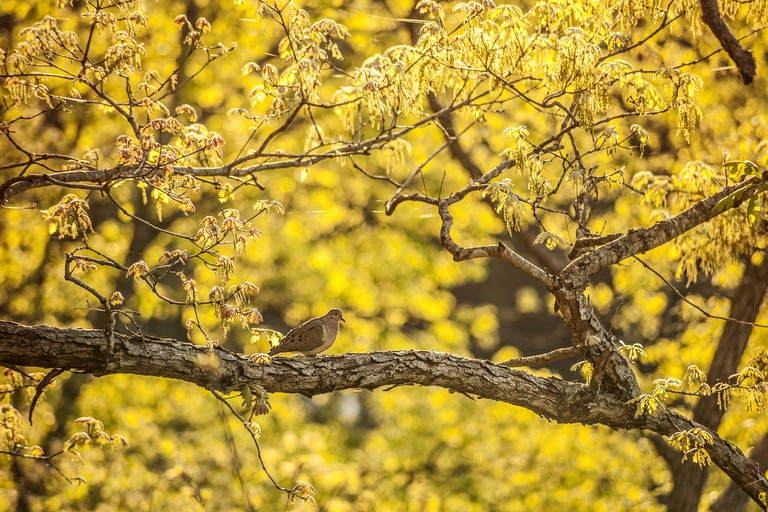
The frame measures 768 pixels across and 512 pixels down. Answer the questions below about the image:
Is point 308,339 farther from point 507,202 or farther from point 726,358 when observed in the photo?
point 726,358

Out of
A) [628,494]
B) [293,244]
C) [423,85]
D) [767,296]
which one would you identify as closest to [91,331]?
[423,85]

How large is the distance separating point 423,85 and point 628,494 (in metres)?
7.60

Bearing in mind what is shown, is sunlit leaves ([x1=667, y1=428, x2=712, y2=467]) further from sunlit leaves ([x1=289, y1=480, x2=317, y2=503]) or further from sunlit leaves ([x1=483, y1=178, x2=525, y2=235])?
sunlit leaves ([x1=289, y1=480, x2=317, y2=503])

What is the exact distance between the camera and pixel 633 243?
5.33 meters

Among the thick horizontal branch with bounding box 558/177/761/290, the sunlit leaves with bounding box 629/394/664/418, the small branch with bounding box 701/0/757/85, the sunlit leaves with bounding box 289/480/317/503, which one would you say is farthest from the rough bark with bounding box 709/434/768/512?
the sunlit leaves with bounding box 289/480/317/503

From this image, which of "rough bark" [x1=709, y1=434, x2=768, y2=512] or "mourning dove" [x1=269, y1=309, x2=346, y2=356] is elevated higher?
"mourning dove" [x1=269, y1=309, x2=346, y2=356]

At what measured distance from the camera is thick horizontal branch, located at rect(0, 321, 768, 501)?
13.8 feet

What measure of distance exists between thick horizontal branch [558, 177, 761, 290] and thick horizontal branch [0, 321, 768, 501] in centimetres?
77

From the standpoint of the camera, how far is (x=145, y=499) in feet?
33.6

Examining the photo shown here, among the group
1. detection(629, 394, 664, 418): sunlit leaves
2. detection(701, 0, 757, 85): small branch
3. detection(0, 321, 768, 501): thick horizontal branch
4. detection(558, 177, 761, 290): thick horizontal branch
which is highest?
detection(701, 0, 757, 85): small branch

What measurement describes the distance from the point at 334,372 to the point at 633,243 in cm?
230

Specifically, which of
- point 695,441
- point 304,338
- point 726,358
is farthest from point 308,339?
point 726,358

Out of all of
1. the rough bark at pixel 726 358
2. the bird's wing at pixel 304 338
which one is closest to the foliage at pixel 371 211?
the rough bark at pixel 726 358

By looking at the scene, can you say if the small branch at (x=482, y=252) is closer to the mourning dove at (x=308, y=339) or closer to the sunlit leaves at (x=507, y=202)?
A: the sunlit leaves at (x=507, y=202)
